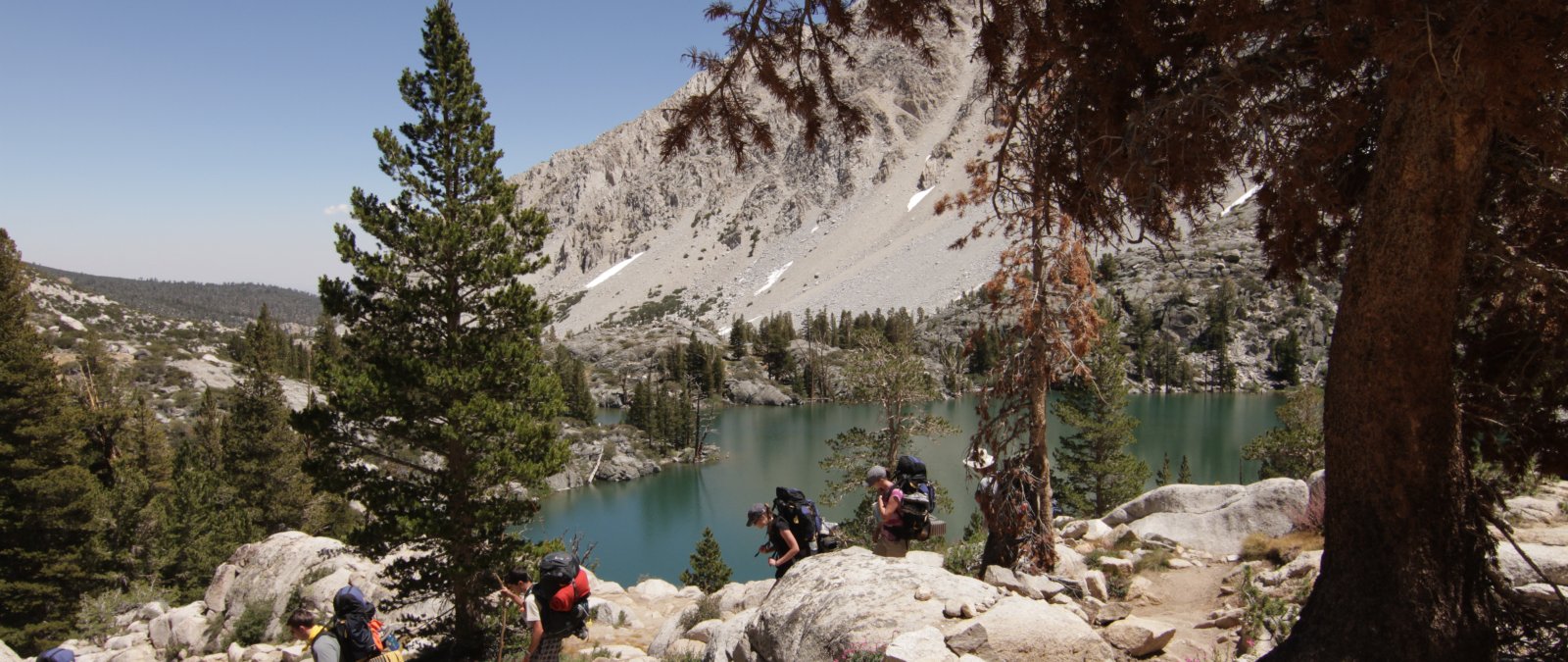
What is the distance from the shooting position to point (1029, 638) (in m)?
5.38

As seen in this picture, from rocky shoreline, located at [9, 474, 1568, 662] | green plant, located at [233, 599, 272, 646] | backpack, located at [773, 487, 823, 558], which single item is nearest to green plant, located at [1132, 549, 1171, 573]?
rocky shoreline, located at [9, 474, 1568, 662]

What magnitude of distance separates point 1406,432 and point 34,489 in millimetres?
33281

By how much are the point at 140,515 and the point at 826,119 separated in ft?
116

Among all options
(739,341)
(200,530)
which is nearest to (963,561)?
(200,530)

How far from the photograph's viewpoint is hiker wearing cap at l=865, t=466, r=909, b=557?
26.0ft

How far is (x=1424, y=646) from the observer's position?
400 cm

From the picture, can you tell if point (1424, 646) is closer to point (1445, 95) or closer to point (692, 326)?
point (1445, 95)

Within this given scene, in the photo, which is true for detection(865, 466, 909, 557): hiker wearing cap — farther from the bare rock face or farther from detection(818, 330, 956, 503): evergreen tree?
detection(818, 330, 956, 503): evergreen tree

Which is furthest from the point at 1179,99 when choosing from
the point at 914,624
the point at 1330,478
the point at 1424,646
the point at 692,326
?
the point at 692,326

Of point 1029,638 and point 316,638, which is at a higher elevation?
point 1029,638

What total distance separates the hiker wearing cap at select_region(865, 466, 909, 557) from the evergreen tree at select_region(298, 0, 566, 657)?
914 centimetres

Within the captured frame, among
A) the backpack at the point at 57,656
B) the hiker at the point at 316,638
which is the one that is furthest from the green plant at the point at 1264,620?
the backpack at the point at 57,656

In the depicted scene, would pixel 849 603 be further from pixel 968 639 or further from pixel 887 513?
pixel 887 513

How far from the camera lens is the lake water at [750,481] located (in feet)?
140
